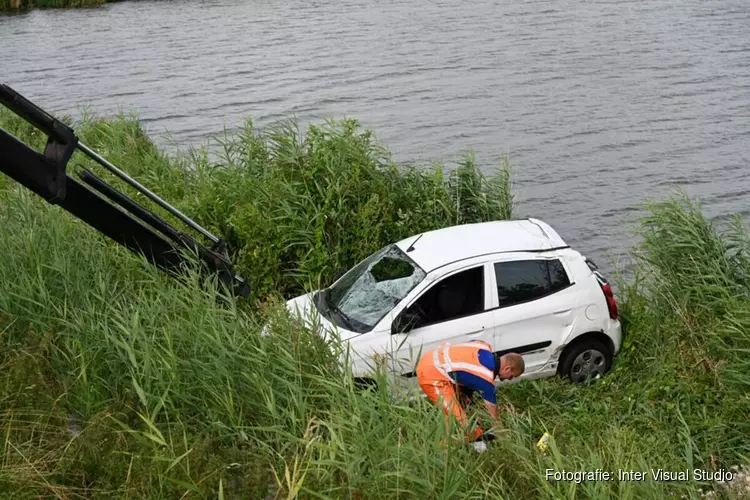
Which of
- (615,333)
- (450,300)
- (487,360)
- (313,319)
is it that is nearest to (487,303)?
(450,300)

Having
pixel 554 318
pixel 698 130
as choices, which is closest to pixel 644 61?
pixel 698 130

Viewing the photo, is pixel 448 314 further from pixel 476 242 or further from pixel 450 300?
pixel 476 242

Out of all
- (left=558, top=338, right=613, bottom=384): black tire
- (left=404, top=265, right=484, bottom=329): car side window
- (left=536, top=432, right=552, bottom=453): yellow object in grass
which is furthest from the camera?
(left=558, top=338, right=613, bottom=384): black tire

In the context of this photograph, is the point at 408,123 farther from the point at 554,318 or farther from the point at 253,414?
the point at 253,414

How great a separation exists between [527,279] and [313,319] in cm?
302

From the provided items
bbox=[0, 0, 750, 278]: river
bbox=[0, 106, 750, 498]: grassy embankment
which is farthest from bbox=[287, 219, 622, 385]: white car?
bbox=[0, 0, 750, 278]: river

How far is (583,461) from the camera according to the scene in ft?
18.7

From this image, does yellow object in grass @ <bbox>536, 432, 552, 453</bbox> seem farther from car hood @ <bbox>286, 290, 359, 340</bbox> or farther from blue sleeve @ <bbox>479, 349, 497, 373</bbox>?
car hood @ <bbox>286, 290, 359, 340</bbox>

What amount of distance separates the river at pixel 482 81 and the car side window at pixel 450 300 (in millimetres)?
5245

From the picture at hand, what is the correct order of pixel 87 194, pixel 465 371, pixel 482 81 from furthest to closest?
pixel 482 81 < pixel 87 194 < pixel 465 371

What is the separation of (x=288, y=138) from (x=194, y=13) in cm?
2667

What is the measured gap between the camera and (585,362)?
31.1 ft

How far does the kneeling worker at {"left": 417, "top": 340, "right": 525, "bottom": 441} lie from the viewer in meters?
6.80

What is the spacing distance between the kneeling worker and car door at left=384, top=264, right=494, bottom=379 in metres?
1.64
